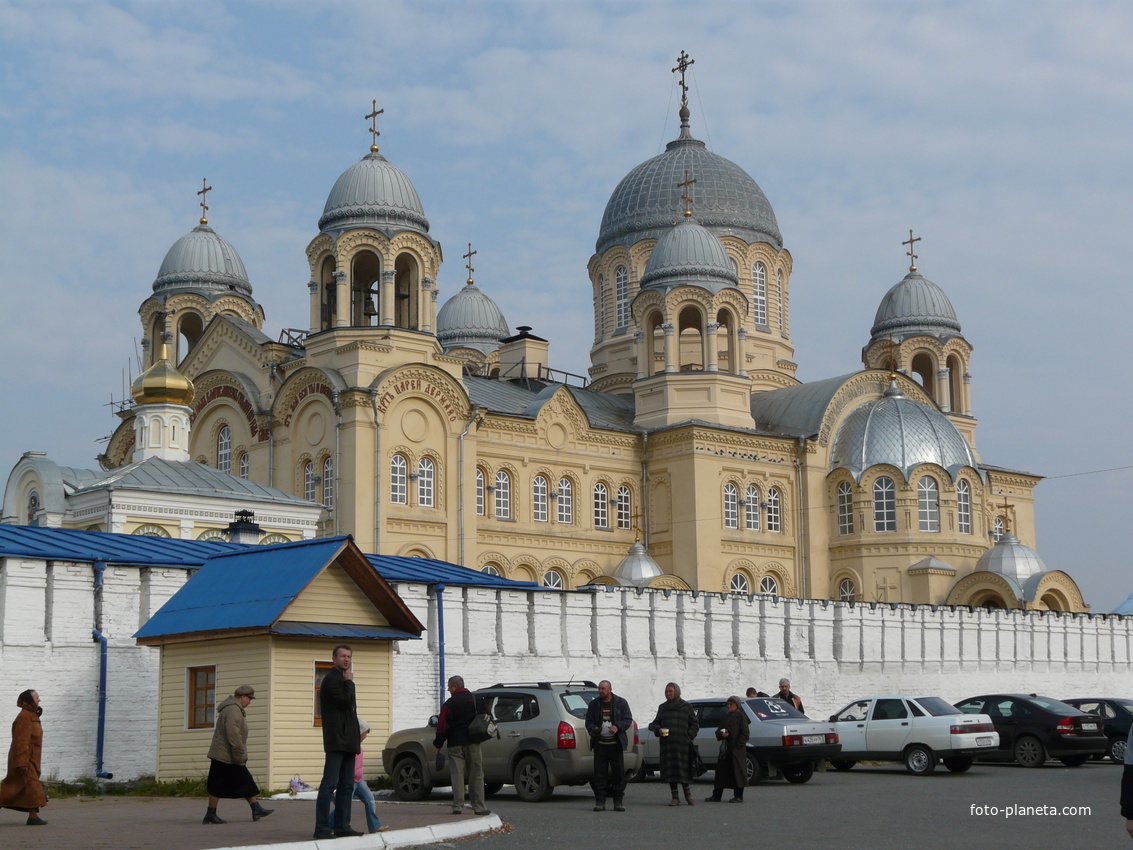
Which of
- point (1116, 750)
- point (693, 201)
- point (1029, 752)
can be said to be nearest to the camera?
point (1029, 752)

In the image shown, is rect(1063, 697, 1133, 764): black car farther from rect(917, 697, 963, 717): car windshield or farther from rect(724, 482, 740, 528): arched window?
rect(724, 482, 740, 528): arched window

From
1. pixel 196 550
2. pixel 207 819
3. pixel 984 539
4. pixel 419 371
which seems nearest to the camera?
pixel 207 819

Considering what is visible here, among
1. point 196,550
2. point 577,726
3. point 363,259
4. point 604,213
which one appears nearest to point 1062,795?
point 577,726

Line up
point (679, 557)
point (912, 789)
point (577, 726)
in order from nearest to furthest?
point (577, 726)
point (912, 789)
point (679, 557)

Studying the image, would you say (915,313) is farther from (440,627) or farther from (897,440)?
(440,627)

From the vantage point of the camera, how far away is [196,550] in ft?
69.5

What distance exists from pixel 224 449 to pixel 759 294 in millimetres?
18597

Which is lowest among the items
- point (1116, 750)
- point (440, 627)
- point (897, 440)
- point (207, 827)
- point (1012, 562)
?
point (1116, 750)

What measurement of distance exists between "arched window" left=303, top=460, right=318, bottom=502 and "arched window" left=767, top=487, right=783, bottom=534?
44.2 ft

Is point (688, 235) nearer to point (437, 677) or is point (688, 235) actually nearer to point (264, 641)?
point (437, 677)

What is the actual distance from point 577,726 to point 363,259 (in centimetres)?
2466

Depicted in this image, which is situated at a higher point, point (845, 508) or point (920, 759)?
point (845, 508)

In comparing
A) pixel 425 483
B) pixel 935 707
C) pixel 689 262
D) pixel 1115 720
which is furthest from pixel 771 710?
pixel 689 262

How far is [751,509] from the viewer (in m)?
43.5
